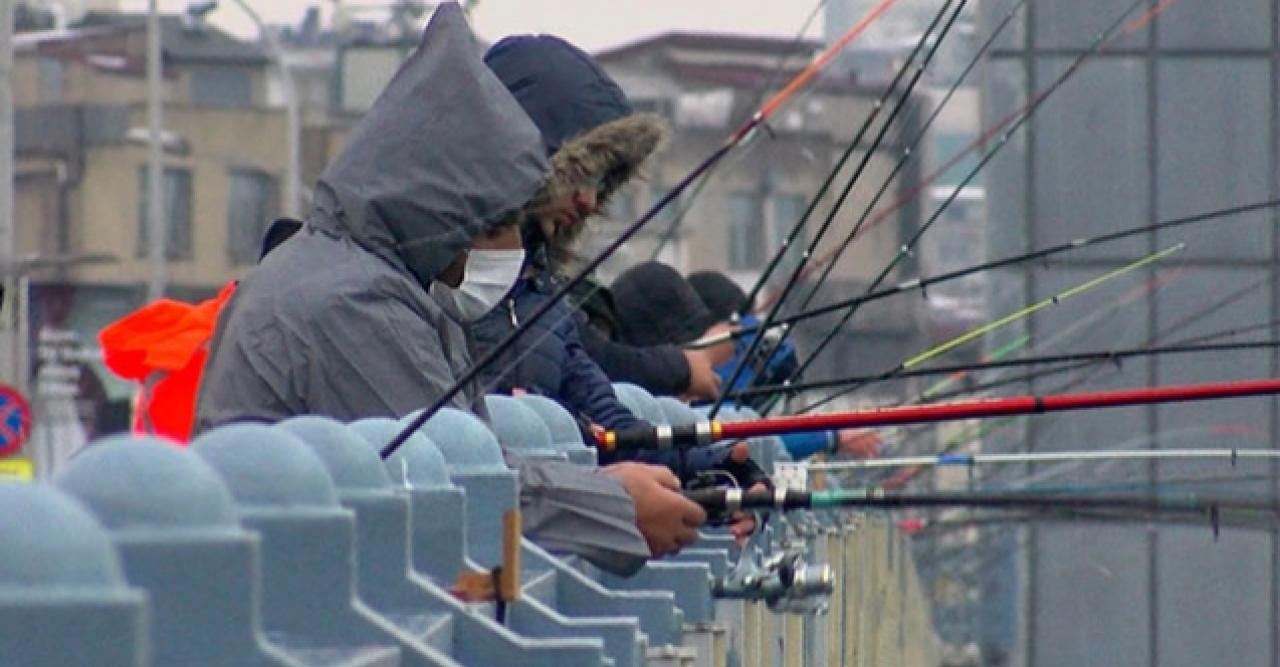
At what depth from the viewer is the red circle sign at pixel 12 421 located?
1038 inches

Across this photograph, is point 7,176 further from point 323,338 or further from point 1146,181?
point 323,338

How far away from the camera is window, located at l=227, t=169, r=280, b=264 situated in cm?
5688

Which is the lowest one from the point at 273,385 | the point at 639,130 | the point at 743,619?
the point at 743,619

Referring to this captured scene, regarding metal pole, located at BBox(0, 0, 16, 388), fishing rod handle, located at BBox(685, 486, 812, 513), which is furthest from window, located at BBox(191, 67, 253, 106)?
fishing rod handle, located at BBox(685, 486, 812, 513)

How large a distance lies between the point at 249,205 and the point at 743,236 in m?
12.4

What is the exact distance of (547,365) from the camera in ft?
20.7

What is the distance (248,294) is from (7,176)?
2030 centimetres

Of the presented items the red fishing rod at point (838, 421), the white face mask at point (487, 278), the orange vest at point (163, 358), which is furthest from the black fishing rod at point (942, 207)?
the orange vest at point (163, 358)

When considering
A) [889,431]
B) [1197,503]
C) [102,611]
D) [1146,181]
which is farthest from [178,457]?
[1146,181]

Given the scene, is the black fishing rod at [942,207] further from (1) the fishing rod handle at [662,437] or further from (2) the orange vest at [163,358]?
(2) the orange vest at [163,358]

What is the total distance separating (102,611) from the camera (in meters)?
1.97

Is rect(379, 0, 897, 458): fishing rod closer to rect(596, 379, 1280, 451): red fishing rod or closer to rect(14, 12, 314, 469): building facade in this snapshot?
rect(596, 379, 1280, 451): red fishing rod

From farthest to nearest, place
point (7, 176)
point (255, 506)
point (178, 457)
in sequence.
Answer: point (7, 176) → point (255, 506) → point (178, 457)

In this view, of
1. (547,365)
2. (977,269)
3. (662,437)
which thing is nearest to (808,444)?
(977,269)
